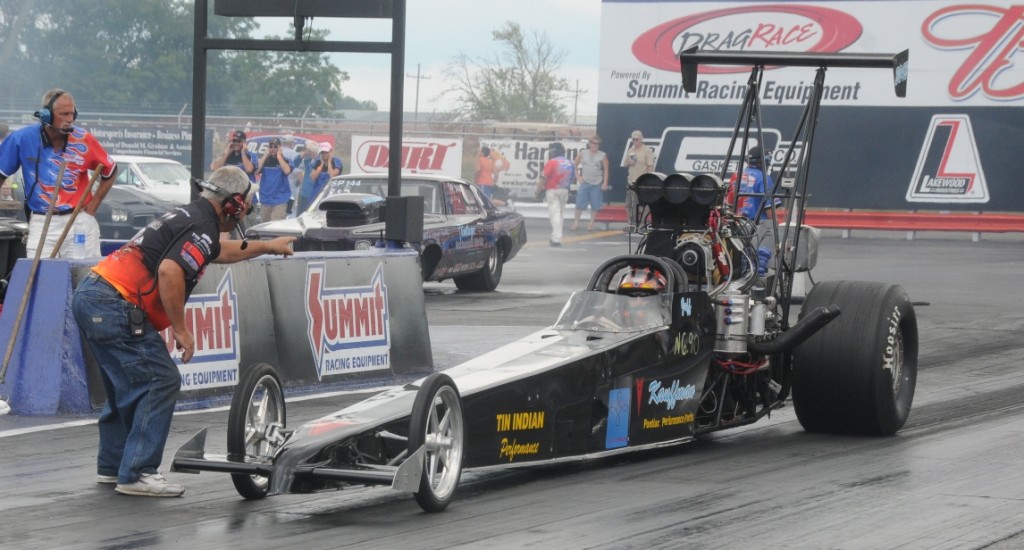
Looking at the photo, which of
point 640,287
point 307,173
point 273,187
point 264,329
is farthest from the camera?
point 307,173

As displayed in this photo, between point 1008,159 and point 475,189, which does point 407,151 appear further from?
point 475,189

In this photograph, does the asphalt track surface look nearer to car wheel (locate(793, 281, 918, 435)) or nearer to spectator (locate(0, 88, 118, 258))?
car wheel (locate(793, 281, 918, 435))

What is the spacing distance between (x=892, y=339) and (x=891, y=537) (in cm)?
316

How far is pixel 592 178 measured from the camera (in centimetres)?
3162

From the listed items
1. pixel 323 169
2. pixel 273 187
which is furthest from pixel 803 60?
pixel 323 169

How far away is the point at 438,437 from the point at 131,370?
1567mm

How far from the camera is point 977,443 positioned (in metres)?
8.79

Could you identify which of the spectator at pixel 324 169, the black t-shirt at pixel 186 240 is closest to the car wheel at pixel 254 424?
the black t-shirt at pixel 186 240

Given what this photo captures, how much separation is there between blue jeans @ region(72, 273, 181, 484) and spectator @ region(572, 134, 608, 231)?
24.5 m

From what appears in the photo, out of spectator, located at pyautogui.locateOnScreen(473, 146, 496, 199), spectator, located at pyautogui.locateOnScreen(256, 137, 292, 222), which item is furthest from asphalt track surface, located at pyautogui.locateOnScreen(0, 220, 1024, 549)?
spectator, located at pyautogui.locateOnScreen(473, 146, 496, 199)

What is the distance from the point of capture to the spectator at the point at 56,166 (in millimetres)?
10125

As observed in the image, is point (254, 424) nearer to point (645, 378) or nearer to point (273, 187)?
point (645, 378)

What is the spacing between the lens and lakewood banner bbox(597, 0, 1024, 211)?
31.6 m

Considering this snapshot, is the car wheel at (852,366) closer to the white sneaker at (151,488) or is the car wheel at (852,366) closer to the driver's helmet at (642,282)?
the driver's helmet at (642,282)
